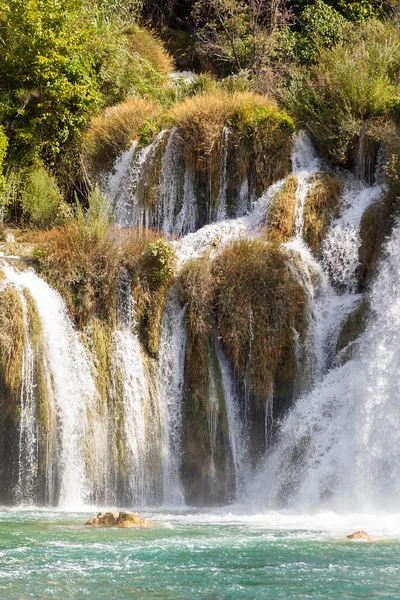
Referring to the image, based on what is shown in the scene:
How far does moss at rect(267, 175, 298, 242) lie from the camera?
1734cm

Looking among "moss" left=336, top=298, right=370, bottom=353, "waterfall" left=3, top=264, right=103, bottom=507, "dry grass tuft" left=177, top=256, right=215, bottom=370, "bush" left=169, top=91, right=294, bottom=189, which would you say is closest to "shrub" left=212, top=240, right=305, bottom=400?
"dry grass tuft" left=177, top=256, right=215, bottom=370

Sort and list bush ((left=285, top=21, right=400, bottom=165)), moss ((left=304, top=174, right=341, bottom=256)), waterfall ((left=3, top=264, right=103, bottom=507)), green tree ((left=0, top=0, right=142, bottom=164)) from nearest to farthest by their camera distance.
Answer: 1. waterfall ((left=3, top=264, right=103, bottom=507))
2. moss ((left=304, top=174, right=341, bottom=256))
3. bush ((left=285, top=21, right=400, bottom=165))
4. green tree ((left=0, top=0, right=142, bottom=164))

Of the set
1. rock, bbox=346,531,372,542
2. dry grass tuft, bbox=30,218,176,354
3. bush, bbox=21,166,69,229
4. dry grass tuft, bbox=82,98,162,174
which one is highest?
dry grass tuft, bbox=82,98,162,174

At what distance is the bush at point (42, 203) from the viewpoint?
19828 millimetres

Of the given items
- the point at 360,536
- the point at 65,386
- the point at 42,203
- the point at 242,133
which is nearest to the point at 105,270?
the point at 65,386

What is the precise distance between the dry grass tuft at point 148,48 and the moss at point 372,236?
1204 centimetres

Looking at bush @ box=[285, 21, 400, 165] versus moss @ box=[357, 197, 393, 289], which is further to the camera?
bush @ box=[285, 21, 400, 165]

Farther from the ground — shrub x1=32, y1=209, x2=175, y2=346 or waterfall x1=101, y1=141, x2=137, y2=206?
waterfall x1=101, y1=141, x2=137, y2=206

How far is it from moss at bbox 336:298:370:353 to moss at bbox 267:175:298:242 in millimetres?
2398

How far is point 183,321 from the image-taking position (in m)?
16.0

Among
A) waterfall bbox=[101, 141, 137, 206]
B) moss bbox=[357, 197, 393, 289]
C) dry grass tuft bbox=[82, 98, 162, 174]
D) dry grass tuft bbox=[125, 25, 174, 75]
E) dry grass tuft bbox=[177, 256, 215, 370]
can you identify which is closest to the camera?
dry grass tuft bbox=[177, 256, 215, 370]

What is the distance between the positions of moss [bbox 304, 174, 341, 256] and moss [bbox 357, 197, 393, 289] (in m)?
0.81

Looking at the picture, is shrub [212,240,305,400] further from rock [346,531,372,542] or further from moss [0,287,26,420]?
rock [346,531,372,542]

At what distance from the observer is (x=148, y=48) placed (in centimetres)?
2692
